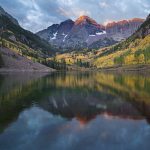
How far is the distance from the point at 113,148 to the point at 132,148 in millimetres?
2120

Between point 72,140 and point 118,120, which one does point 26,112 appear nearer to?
point 118,120

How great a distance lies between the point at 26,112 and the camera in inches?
2093

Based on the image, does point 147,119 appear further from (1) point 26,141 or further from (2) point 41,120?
(1) point 26,141

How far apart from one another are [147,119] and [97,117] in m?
8.42

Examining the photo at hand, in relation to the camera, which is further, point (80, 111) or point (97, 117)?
point (80, 111)

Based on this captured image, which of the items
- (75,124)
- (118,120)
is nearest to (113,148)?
(75,124)

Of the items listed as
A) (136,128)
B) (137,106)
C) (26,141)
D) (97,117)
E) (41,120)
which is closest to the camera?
(26,141)

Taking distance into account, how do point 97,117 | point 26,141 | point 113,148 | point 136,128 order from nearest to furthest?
point 113,148 → point 26,141 → point 136,128 → point 97,117

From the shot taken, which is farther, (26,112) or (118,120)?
(26,112)

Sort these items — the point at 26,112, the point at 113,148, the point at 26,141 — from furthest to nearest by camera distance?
the point at 26,112 < the point at 26,141 < the point at 113,148

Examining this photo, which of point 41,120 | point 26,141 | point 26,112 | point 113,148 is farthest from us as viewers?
point 26,112

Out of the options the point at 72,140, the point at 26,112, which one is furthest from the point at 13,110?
the point at 72,140

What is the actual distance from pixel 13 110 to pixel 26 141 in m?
22.4

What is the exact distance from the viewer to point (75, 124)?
139ft
